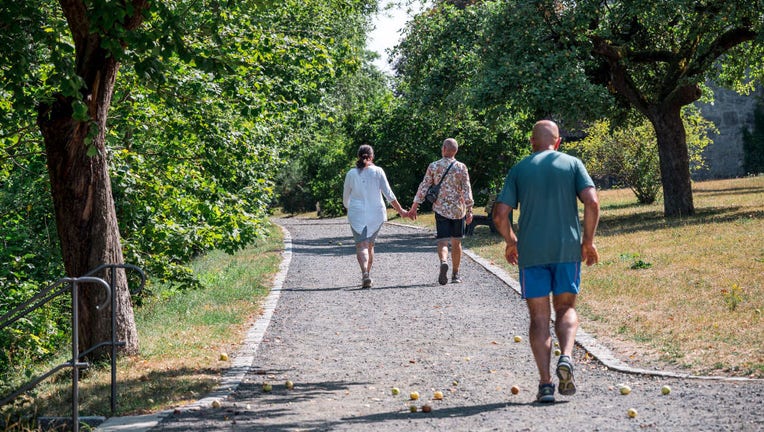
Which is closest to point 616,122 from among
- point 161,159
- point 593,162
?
point 593,162

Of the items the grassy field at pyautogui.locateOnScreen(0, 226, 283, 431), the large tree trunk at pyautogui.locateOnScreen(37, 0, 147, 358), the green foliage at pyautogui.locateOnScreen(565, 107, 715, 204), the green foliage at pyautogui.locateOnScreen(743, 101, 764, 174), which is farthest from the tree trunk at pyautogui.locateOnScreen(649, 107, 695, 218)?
the green foliage at pyautogui.locateOnScreen(743, 101, 764, 174)

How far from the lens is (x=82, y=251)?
8602 mm

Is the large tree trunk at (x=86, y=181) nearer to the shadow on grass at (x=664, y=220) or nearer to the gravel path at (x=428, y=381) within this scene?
the gravel path at (x=428, y=381)

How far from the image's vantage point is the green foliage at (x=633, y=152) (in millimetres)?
29219

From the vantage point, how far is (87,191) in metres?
8.57

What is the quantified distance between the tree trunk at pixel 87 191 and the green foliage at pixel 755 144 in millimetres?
40709

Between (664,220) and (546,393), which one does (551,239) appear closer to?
(546,393)

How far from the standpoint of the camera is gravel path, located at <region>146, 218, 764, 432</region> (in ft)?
19.7

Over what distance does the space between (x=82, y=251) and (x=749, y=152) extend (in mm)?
41369

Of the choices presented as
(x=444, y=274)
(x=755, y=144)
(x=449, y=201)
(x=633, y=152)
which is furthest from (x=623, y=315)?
(x=755, y=144)

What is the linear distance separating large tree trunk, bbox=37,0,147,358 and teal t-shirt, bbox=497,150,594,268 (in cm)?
368

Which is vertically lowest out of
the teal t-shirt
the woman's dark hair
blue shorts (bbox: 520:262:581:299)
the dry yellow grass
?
the dry yellow grass

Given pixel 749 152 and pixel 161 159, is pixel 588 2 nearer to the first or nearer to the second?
pixel 161 159

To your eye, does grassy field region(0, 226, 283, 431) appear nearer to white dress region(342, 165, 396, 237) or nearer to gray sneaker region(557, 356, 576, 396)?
white dress region(342, 165, 396, 237)
